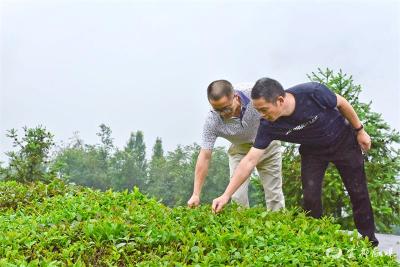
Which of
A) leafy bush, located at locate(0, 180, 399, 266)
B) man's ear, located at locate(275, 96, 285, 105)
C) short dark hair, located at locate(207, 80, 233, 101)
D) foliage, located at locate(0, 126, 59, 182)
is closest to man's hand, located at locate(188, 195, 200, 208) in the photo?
leafy bush, located at locate(0, 180, 399, 266)

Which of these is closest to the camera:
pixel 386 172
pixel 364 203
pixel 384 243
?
pixel 364 203

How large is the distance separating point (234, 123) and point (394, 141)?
5355mm

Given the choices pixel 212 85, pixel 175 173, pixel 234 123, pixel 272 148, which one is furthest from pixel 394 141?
pixel 175 173

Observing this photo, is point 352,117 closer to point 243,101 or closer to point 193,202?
point 243,101

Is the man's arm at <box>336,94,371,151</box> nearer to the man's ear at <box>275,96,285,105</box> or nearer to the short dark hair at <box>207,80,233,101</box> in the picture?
the man's ear at <box>275,96,285,105</box>

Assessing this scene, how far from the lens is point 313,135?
5.13m

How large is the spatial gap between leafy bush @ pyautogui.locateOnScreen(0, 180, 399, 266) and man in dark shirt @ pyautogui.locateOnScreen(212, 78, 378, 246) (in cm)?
39

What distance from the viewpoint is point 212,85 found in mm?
4938

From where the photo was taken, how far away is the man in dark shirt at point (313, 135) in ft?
15.5

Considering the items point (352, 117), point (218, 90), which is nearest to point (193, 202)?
point (218, 90)

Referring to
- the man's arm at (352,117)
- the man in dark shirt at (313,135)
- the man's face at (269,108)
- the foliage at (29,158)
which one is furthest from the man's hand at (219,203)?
the foliage at (29,158)

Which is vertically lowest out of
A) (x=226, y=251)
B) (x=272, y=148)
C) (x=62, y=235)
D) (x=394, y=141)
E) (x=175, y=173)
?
(x=226, y=251)

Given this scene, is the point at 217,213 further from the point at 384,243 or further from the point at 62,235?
Result: the point at 384,243

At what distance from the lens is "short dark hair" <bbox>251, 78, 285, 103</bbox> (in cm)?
460
